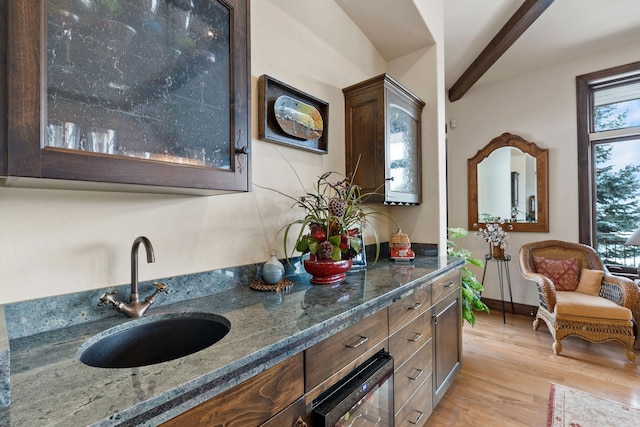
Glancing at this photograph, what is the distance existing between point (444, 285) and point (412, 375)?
627 millimetres

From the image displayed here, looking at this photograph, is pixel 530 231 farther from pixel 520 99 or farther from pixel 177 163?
pixel 177 163

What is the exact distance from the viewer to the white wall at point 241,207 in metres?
0.89

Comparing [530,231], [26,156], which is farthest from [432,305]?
[530,231]

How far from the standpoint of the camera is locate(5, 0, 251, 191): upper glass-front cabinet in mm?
626

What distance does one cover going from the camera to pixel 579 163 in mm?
3252

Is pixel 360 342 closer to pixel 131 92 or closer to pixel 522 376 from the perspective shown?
pixel 131 92

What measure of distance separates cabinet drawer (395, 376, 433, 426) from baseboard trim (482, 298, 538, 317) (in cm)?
258

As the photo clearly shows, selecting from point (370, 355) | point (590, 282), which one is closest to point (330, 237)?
point (370, 355)

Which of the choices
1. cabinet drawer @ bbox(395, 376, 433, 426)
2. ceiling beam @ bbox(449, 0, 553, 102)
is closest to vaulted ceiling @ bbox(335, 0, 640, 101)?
ceiling beam @ bbox(449, 0, 553, 102)

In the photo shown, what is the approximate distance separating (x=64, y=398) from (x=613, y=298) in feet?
12.3

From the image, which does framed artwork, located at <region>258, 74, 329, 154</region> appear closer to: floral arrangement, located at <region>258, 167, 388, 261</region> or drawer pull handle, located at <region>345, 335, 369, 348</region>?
floral arrangement, located at <region>258, 167, 388, 261</region>

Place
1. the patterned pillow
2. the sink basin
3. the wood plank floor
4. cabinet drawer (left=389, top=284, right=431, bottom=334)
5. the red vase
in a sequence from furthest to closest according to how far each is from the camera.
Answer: the patterned pillow
the wood plank floor
the red vase
cabinet drawer (left=389, top=284, right=431, bottom=334)
the sink basin

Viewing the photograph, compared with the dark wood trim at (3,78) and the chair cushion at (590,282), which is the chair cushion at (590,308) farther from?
the dark wood trim at (3,78)

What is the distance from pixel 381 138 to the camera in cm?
197
